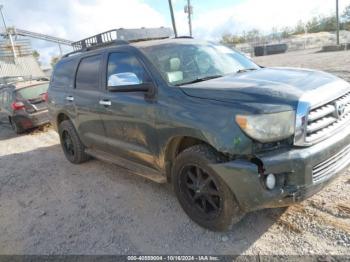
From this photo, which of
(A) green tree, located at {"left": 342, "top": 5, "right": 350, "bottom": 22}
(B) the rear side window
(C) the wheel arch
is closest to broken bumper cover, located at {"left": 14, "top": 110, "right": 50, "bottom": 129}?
(B) the rear side window

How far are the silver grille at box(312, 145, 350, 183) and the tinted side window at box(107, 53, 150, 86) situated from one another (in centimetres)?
190

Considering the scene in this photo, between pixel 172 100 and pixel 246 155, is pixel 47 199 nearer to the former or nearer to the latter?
pixel 172 100

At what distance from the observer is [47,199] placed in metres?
4.29

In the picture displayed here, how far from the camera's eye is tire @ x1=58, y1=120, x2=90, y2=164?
5279 mm

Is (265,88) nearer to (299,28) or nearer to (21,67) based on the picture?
(21,67)

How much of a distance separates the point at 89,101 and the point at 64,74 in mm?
1305

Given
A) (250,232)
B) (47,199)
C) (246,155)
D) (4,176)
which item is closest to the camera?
(246,155)

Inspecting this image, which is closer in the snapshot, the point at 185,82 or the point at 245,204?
the point at 245,204

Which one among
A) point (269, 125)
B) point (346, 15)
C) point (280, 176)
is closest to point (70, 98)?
point (269, 125)

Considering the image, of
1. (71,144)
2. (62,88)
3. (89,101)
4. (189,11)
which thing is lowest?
(71,144)

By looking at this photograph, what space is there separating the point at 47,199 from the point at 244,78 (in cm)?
316

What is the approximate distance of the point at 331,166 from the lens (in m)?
2.66

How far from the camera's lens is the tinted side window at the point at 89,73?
4273 mm

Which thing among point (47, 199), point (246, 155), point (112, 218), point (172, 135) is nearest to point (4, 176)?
point (47, 199)
